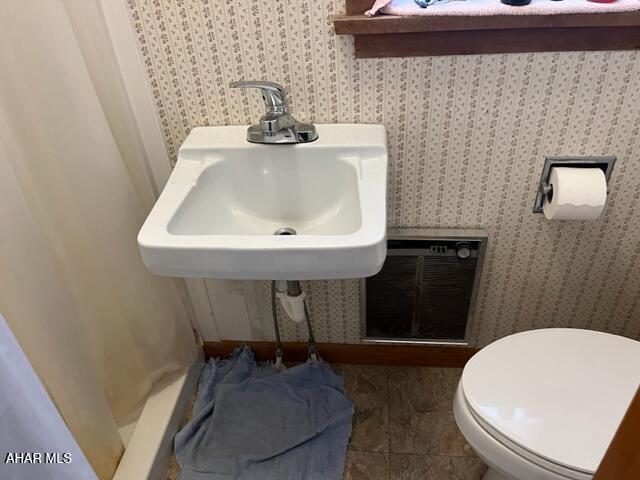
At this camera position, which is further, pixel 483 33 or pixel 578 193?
pixel 578 193

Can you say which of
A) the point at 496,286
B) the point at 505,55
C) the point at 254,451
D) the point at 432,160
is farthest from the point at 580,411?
the point at 254,451

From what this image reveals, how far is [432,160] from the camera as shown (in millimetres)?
1178

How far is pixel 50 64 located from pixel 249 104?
0.41 m

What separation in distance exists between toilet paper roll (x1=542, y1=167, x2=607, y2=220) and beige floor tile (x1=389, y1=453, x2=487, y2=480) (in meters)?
0.70

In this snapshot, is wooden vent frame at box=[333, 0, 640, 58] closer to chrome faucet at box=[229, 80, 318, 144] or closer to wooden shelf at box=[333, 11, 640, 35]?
wooden shelf at box=[333, 11, 640, 35]

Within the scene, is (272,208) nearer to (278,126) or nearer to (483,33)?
(278,126)

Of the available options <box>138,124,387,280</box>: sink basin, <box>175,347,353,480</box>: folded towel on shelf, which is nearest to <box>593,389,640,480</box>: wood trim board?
<box>138,124,387,280</box>: sink basin

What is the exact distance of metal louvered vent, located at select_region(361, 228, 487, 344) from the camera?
50.3 inches

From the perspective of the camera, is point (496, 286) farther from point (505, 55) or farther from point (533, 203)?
point (505, 55)

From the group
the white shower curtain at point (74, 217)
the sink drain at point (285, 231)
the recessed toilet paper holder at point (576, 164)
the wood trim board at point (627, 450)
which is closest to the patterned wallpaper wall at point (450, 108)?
the recessed toilet paper holder at point (576, 164)

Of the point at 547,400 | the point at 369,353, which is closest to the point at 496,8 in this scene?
the point at 547,400

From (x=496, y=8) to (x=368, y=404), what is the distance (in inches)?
43.4

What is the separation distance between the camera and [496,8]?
0.94 m

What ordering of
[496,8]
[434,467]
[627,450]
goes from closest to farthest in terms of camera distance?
[627,450] → [496,8] → [434,467]
